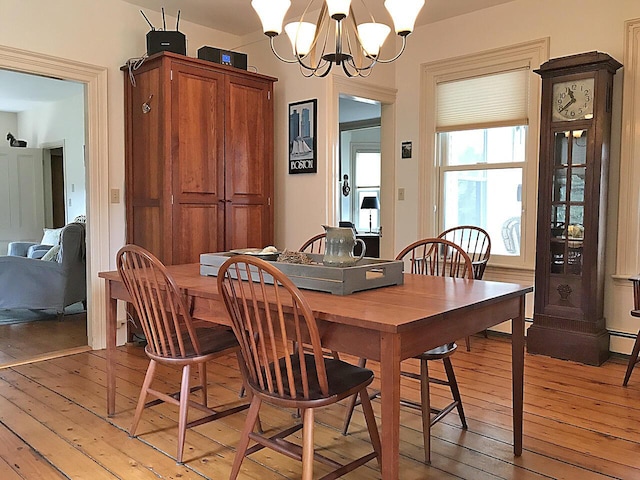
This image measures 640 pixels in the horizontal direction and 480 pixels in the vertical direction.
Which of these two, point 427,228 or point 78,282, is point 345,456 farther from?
point 78,282

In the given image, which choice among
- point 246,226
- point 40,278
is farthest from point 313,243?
point 40,278

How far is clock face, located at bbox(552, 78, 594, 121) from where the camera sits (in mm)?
3527

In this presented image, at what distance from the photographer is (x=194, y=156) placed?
3.92m

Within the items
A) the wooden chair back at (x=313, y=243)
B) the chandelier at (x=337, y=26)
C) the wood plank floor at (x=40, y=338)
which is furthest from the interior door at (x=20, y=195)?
the chandelier at (x=337, y=26)

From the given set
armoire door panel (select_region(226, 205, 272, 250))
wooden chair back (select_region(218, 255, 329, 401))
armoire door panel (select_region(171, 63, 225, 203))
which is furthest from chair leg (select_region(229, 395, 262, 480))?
armoire door panel (select_region(226, 205, 272, 250))

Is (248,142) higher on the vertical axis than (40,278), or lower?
higher

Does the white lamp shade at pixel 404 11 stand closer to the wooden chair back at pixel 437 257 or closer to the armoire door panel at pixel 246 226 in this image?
the wooden chair back at pixel 437 257

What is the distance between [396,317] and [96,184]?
3010 millimetres

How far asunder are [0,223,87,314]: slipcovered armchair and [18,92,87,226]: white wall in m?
2.49

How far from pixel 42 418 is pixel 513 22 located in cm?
402

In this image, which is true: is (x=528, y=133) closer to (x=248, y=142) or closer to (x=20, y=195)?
(x=248, y=142)

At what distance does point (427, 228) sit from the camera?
470cm

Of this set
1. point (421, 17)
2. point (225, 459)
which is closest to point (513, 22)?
point (421, 17)

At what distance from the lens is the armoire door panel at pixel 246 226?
13.8 feet
